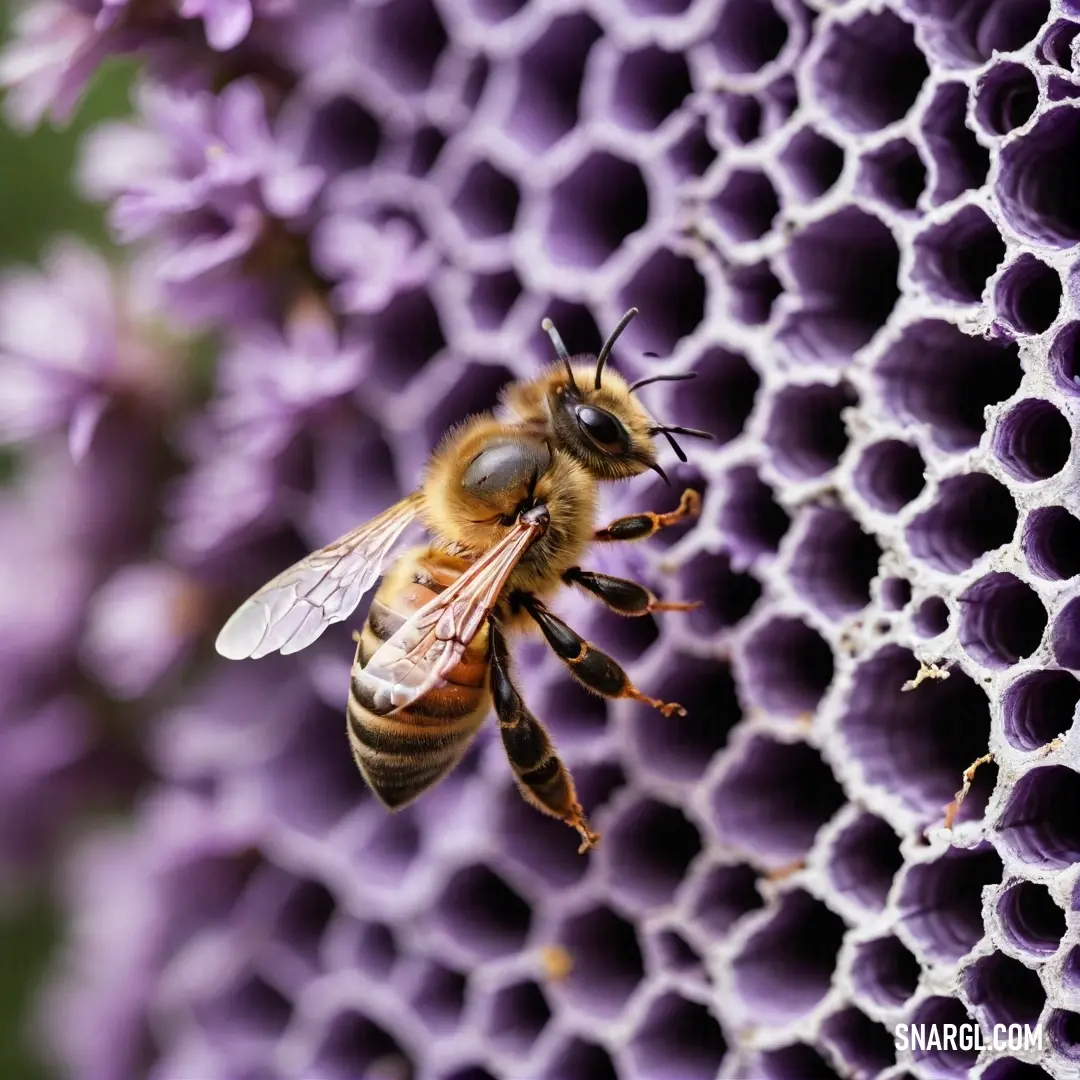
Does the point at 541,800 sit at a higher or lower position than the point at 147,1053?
higher

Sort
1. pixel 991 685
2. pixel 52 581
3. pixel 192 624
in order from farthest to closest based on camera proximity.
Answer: pixel 52 581 → pixel 192 624 → pixel 991 685

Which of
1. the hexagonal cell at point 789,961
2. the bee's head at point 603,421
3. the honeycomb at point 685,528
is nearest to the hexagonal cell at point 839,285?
the honeycomb at point 685,528

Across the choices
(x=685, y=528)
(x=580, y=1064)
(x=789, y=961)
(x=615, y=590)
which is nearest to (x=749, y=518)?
(x=685, y=528)

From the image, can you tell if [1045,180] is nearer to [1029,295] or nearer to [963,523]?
[1029,295]

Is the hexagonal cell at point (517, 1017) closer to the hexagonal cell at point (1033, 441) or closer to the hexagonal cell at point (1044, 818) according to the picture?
the hexagonal cell at point (1044, 818)

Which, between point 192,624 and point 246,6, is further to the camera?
point 192,624

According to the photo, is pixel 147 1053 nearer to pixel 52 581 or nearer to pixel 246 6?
pixel 52 581

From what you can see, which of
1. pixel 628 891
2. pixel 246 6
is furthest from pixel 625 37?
pixel 628 891
